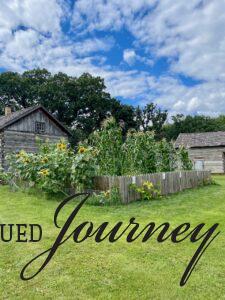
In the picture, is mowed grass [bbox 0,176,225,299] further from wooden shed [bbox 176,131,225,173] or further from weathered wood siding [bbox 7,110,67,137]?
wooden shed [bbox 176,131,225,173]

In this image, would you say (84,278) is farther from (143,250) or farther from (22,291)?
(143,250)

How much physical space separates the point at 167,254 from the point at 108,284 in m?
1.41

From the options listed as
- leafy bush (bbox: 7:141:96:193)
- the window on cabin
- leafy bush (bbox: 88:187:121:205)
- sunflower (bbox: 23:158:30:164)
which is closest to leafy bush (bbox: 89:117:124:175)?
leafy bush (bbox: 7:141:96:193)

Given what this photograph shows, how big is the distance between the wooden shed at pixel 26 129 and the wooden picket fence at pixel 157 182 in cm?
1039

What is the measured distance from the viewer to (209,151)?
99.8ft

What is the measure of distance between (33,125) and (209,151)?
17.1 meters

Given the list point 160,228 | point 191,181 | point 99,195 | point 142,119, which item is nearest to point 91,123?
point 142,119

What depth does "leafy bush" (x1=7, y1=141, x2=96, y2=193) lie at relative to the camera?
9906 millimetres

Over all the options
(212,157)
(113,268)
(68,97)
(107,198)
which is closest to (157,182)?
(107,198)

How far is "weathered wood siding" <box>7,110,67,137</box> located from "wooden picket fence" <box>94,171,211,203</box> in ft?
41.4

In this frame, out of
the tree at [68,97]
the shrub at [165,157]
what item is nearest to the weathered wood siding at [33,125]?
the shrub at [165,157]

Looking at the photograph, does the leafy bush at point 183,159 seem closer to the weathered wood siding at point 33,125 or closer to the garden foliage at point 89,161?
the garden foliage at point 89,161

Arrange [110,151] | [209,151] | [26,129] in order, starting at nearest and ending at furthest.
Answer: [110,151]
[26,129]
[209,151]

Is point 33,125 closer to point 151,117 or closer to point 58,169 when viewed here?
point 58,169
